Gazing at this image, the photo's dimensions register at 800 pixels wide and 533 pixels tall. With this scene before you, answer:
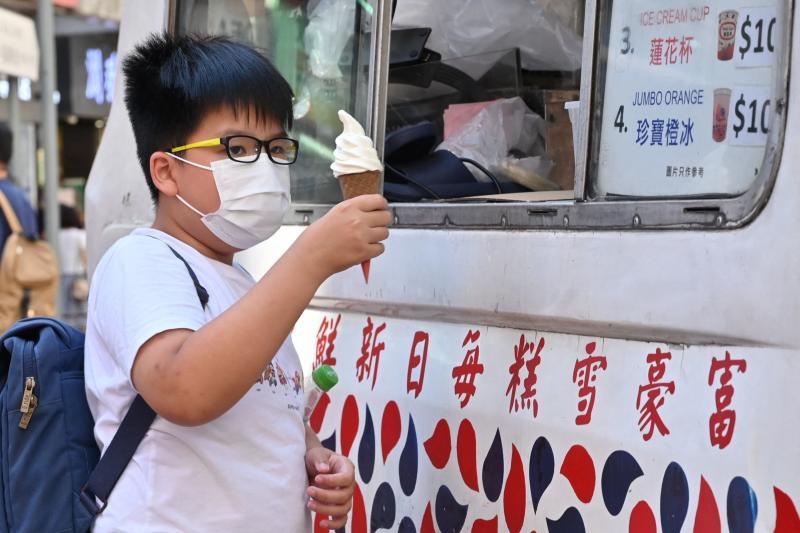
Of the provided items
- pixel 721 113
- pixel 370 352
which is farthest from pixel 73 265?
pixel 721 113

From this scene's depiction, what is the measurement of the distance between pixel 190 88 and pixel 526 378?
0.85 meters

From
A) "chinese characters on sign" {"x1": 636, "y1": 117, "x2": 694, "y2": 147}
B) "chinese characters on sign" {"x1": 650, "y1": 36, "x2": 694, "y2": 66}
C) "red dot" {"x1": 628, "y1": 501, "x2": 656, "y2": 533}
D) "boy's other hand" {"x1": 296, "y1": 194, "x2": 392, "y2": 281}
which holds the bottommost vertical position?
"red dot" {"x1": 628, "y1": 501, "x2": 656, "y2": 533}

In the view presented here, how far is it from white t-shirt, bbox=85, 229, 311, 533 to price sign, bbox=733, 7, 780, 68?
3.13 ft

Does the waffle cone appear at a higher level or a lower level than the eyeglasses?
lower

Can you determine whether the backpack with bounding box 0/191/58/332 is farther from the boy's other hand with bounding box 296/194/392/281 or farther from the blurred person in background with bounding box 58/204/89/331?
the blurred person in background with bounding box 58/204/89/331

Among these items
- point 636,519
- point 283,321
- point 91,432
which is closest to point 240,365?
point 283,321

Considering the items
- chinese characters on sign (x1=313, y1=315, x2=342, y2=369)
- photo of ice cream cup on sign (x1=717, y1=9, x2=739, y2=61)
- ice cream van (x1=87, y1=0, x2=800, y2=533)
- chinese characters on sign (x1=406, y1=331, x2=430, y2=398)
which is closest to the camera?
ice cream van (x1=87, y1=0, x2=800, y2=533)

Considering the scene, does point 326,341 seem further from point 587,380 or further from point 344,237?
point 344,237

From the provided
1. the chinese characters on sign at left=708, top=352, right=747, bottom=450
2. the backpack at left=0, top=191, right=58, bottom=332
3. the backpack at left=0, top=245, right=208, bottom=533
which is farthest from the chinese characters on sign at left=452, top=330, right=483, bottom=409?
the backpack at left=0, top=191, right=58, bottom=332

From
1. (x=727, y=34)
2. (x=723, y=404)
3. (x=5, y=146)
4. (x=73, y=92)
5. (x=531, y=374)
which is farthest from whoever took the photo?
(x=73, y=92)

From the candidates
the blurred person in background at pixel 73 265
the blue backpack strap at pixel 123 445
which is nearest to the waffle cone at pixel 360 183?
the blue backpack strap at pixel 123 445

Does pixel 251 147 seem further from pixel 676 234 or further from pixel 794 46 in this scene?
pixel 794 46

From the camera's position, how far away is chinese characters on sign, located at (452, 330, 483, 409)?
2162mm

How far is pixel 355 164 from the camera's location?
187cm
